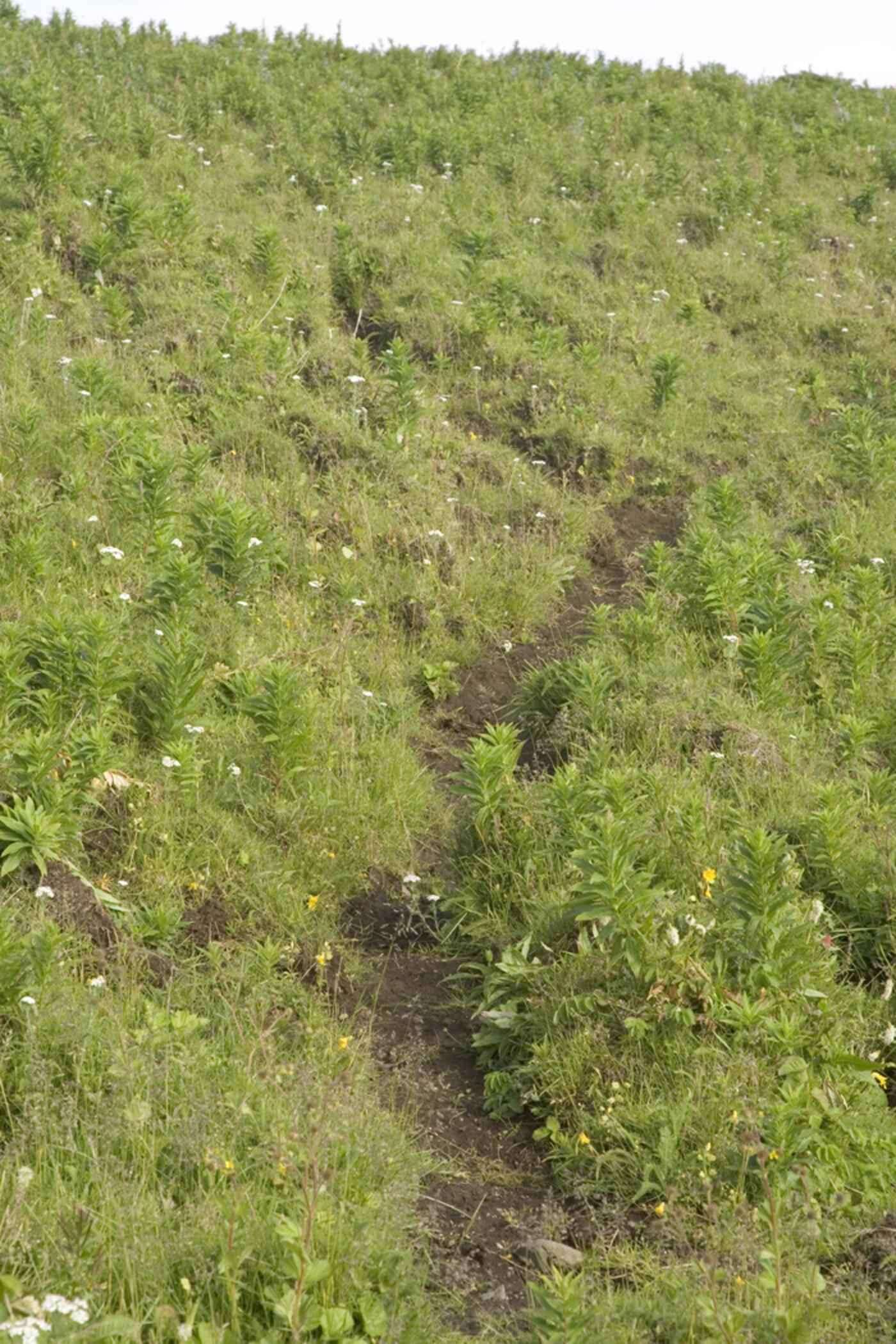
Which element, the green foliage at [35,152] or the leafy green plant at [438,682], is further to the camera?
the green foliage at [35,152]

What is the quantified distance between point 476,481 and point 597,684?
11.9ft

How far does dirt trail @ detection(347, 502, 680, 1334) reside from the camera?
393cm

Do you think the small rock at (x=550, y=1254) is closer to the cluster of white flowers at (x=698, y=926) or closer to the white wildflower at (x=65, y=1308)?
the cluster of white flowers at (x=698, y=926)

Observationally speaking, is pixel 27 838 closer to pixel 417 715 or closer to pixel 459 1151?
pixel 459 1151

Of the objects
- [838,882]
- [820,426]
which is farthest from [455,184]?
[838,882]

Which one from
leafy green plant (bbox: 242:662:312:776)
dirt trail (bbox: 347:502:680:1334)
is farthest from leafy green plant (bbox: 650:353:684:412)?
leafy green plant (bbox: 242:662:312:776)

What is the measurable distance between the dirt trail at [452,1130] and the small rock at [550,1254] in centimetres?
3

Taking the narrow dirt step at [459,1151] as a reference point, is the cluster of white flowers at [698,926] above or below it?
above

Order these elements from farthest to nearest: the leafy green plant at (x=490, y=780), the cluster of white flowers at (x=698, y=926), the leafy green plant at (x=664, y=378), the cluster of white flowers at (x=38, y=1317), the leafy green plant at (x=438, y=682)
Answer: the leafy green plant at (x=664, y=378) → the leafy green plant at (x=438, y=682) → the leafy green plant at (x=490, y=780) → the cluster of white flowers at (x=698, y=926) → the cluster of white flowers at (x=38, y=1317)

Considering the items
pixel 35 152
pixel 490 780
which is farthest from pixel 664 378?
pixel 490 780

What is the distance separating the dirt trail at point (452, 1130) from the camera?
3.93 m

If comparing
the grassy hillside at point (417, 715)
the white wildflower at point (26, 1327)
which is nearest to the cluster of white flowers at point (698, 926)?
the grassy hillside at point (417, 715)

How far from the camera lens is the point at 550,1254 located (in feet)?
13.0

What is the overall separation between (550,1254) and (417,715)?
4.03m
